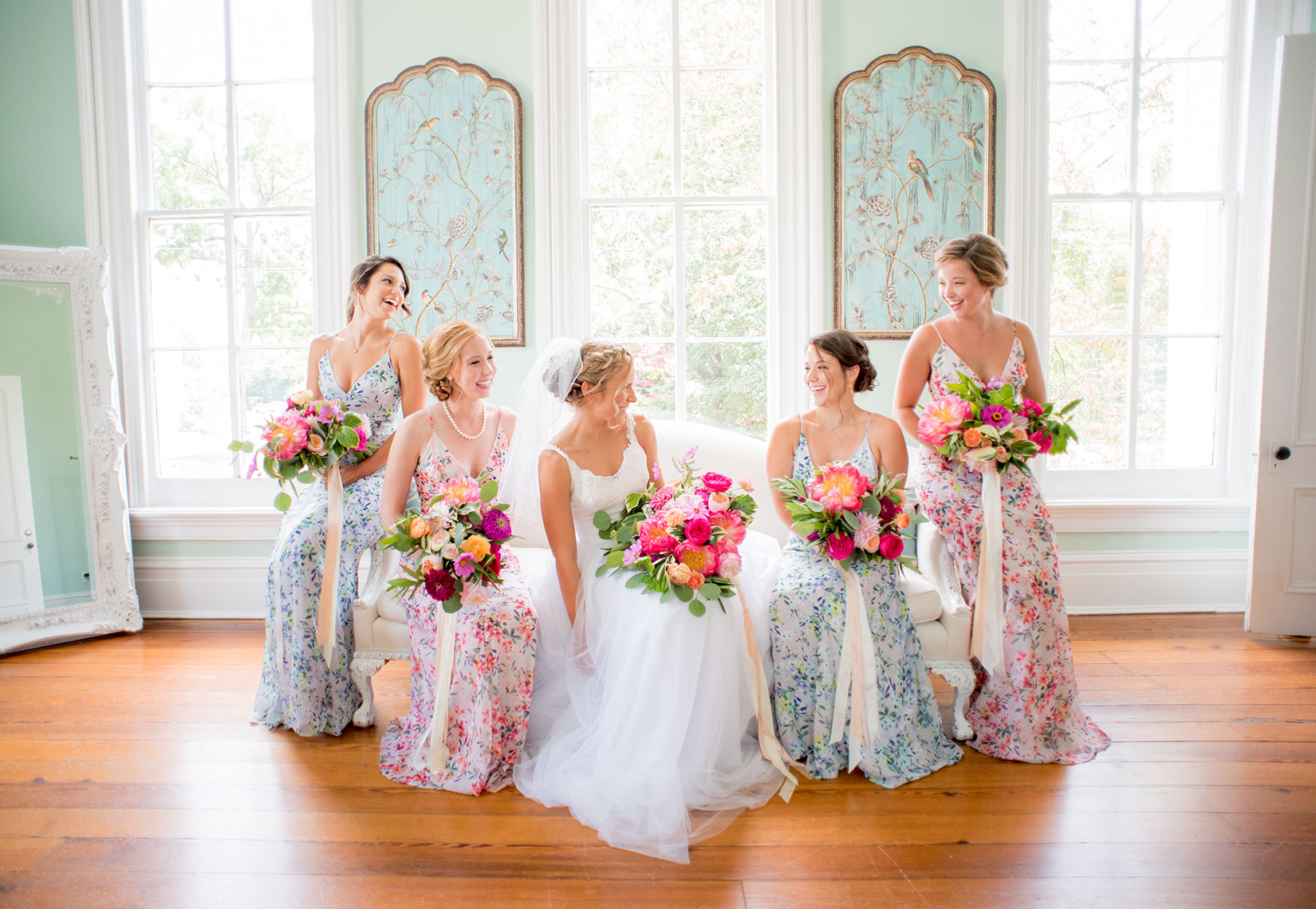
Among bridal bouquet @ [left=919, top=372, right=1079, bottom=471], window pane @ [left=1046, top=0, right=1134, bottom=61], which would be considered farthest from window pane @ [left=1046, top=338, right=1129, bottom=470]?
bridal bouquet @ [left=919, top=372, right=1079, bottom=471]

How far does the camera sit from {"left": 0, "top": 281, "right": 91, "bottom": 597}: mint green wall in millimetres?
4156

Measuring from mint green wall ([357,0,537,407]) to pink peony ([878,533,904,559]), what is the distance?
2.46 m

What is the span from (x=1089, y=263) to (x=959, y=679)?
2636 mm

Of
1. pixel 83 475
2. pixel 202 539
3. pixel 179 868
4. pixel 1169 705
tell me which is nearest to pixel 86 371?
pixel 83 475

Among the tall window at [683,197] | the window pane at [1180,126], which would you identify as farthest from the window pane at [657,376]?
the window pane at [1180,126]

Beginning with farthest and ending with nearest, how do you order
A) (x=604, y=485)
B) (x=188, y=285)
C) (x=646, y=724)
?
(x=188, y=285)
(x=604, y=485)
(x=646, y=724)

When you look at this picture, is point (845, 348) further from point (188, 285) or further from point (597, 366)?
point (188, 285)

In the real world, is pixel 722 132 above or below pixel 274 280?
above

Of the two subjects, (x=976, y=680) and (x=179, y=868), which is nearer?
(x=179, y=868)

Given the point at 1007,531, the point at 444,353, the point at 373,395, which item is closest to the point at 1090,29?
the point at 1007,531

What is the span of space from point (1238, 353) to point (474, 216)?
13.4 feet

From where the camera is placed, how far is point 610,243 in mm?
4348

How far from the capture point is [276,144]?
4449 mm

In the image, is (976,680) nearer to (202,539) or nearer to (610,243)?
(610,243)
